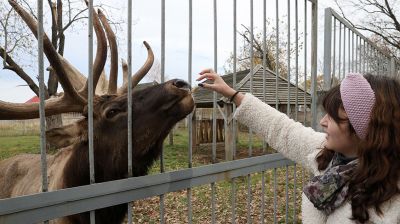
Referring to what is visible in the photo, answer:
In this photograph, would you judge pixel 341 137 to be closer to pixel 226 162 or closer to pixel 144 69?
pixel 226 162

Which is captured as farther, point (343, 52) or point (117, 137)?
point (343, 52)

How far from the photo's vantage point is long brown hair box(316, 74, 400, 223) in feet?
5.92

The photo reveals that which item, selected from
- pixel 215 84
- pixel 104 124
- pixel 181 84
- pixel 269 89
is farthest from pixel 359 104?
pixel 269 89

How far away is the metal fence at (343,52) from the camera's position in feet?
14.5

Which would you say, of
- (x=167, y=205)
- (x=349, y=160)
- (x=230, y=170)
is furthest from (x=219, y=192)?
(x=349, y=160)

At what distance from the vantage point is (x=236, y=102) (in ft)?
8.75

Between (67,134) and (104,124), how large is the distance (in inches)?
10.7

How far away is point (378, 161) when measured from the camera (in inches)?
72.6

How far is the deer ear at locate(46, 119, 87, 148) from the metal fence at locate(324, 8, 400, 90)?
2.73m

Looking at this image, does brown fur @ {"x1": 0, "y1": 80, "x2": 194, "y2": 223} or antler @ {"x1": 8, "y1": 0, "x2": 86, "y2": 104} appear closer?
antler @ {"x1": 8, "y1": 0, "x2": 86, "y2": 104}

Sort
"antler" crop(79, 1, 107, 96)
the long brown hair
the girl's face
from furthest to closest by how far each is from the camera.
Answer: "antler" crop(79, 1, 107, 96)
the girl's face
the long brown hair

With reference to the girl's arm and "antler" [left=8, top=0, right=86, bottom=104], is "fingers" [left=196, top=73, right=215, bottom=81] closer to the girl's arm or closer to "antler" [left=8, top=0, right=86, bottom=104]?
the girl's arm

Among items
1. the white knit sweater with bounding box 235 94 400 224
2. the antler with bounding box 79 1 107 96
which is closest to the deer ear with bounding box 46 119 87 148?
the antler with bounding box 79 1 107 96

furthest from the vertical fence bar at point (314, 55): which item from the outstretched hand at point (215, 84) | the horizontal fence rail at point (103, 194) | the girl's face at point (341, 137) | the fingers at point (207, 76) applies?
the girl's face at point (341, 137)
